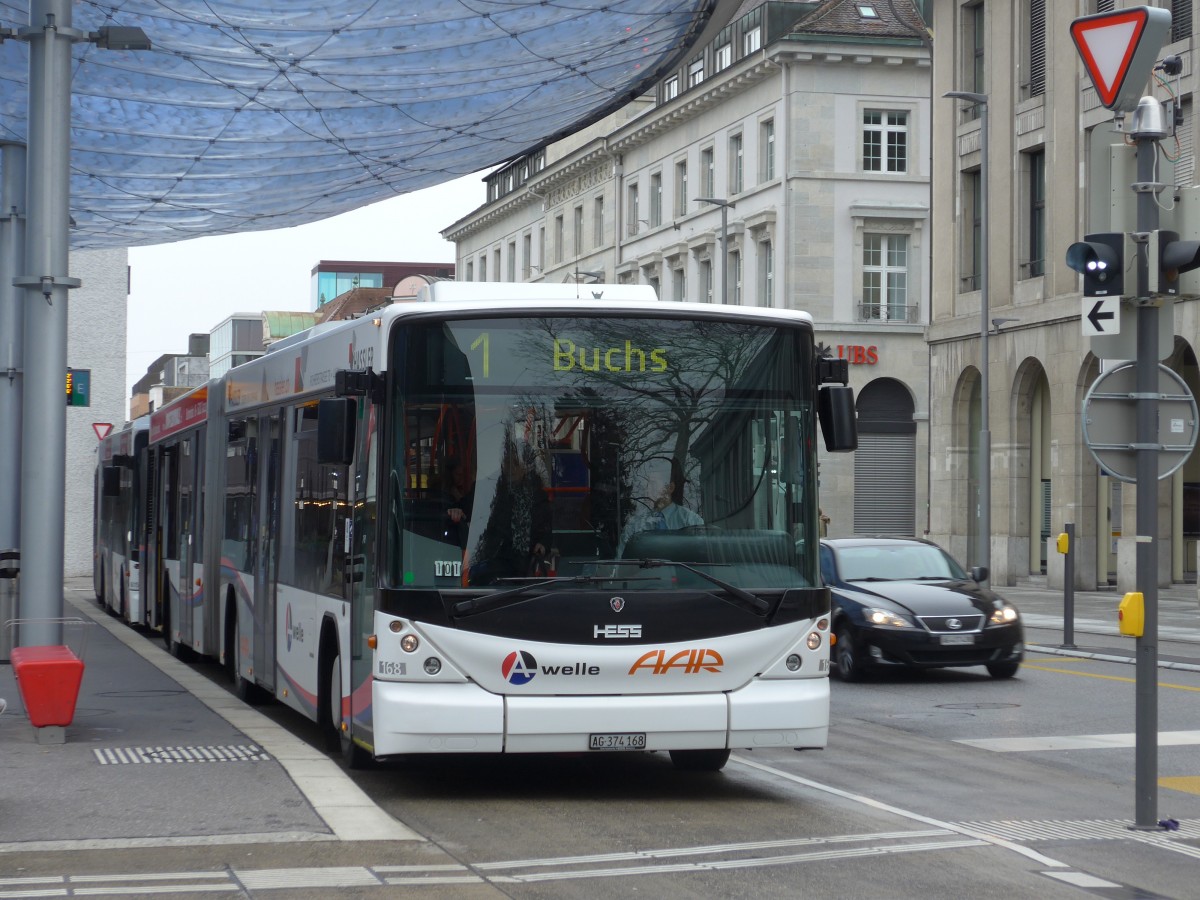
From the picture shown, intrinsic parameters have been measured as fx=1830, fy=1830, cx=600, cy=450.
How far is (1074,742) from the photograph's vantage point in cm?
1355

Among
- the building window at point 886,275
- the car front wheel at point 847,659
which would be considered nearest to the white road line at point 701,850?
the car front wheel at point 847,659

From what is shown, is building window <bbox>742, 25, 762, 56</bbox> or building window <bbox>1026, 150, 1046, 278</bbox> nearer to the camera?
building window <bbox>1026, 150, 1046, 278</bbox>

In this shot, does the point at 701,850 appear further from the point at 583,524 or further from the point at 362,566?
the point at 362,566

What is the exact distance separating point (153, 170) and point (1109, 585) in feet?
75.8

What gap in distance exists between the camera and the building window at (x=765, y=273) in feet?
191

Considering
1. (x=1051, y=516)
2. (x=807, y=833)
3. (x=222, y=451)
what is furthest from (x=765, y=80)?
(x=807, y=833)

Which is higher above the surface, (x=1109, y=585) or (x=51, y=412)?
(x=51, y=412)

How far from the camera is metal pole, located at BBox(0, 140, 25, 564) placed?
20828mm

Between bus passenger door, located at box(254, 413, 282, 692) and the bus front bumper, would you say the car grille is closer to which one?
bus passenger door, located at box(254, 413, 282, 692)

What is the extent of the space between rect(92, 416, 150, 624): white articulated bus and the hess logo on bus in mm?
14738

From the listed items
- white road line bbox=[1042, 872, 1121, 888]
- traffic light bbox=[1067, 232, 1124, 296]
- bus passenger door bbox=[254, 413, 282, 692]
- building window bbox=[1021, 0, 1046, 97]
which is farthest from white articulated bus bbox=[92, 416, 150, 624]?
building window bbox=[1021, 0, 1046, 97]

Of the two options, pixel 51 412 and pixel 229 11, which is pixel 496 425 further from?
pixel 229 11

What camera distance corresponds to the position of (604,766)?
1198cm

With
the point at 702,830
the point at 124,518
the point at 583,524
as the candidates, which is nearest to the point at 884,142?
the point at 124,518
